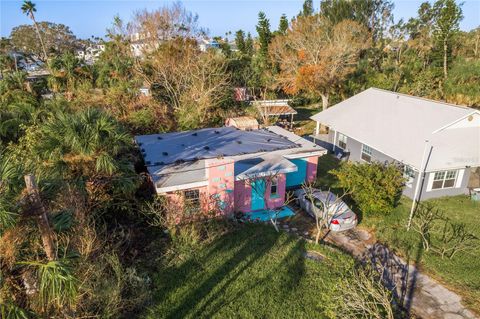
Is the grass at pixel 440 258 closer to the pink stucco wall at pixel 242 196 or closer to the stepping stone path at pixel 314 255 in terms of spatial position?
the stepping stone path at pixel 314 255

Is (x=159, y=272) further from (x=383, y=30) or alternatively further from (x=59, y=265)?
(x=383, y=30)

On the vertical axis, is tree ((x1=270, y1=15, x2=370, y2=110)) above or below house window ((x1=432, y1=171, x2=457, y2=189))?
above

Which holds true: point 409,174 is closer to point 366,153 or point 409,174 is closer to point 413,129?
point 413,129

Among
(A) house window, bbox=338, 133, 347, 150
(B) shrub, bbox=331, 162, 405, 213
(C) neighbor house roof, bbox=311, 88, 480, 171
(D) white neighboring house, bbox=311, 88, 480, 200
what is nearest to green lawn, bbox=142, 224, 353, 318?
(B) shrub, bbox=331, 162, 405, 213

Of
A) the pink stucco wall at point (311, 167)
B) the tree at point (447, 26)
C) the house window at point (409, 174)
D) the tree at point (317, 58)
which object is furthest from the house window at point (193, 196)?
the tree at point (447, 26)

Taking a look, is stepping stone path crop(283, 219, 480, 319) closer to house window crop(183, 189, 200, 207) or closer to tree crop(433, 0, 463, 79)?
house window crop(183, 189, 200, 207)

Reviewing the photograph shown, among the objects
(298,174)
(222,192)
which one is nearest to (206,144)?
(222,192)
